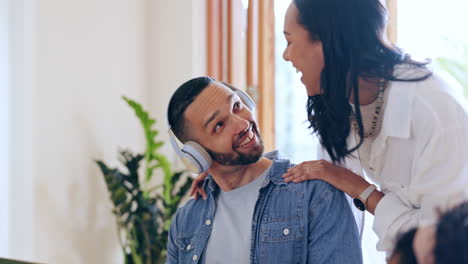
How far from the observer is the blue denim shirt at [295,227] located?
1608 mm

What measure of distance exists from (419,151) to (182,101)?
2.23ft

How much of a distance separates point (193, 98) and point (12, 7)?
152cm

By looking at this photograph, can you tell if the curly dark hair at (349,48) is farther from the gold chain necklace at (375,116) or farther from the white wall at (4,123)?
the white wall at (4,123)

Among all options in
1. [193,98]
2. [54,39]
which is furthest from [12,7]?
[193,98]

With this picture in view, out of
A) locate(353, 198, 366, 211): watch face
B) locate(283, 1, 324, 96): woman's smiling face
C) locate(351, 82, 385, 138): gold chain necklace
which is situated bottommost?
locate(353, 198, 366, 211): watch face

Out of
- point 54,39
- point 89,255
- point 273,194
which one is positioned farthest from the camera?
point 89,255

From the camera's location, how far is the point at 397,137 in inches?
59.7

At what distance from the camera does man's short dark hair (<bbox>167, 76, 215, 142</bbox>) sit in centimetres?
177

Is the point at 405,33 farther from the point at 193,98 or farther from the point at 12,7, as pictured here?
the point at 12,7

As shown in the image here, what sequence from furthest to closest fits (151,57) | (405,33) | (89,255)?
(151,57), (89,255), (405,33)

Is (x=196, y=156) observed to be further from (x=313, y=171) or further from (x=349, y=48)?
(x=349, y=48)

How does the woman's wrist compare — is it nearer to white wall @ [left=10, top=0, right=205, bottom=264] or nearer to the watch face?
the watch face

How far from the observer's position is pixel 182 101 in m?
1.78

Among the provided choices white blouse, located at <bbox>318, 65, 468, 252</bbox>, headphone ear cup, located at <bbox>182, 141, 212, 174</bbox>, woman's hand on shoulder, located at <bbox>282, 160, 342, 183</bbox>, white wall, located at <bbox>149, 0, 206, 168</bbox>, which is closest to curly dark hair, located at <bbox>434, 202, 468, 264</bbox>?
white blouse, located at <bbox>318, 65, 468, 252</bbox>
